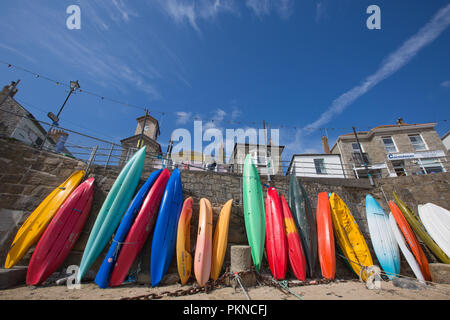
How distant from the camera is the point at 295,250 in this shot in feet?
10.7

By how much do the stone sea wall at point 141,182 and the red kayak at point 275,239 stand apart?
54 centimetres

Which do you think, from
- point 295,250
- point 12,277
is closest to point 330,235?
point 295,250

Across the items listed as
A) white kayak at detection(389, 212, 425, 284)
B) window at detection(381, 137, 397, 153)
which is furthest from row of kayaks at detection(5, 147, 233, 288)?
window at detection(381, 137, 397, 153)

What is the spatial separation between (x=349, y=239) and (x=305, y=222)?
1147mm

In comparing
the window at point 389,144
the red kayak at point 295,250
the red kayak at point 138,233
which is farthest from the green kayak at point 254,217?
the window at point 389,144

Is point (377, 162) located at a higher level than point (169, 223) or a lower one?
higher

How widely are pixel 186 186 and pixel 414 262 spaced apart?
18.0 ft

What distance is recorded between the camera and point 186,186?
449cm

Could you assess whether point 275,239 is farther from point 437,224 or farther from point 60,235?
point 437,224

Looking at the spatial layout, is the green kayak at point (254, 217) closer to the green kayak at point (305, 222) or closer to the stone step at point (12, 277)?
the green kayak at point (305, 222)

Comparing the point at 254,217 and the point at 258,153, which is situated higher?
the point at 258,153

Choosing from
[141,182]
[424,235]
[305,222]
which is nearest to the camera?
[305,222]

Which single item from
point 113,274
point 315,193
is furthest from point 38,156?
point 315,193
